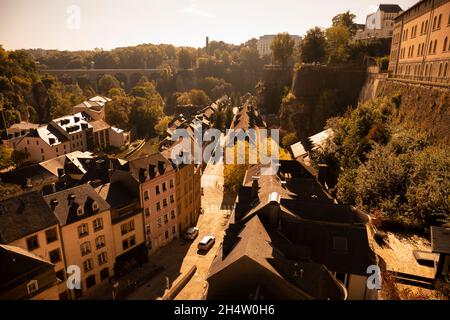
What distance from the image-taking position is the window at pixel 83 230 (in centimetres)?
2428

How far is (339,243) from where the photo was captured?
1883cm

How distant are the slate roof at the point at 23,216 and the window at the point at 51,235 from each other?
1.66 ft

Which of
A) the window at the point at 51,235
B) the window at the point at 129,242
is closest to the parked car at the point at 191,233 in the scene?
the window at the point at 129,242

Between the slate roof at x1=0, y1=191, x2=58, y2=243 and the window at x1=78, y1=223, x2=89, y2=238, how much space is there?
2.31 m

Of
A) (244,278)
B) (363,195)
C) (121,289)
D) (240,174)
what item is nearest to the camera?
(244,278)

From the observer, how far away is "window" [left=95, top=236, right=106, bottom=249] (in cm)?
2579

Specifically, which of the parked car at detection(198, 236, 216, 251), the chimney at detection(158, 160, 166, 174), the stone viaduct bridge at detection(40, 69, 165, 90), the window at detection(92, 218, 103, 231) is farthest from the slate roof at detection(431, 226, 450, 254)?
the stone viaduct bridge at detection(40, 69, 165, 90)

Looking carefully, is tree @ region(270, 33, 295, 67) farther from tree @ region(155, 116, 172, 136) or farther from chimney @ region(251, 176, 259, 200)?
chimney @ region(251, 176, 259, 200)

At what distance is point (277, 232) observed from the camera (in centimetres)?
1981

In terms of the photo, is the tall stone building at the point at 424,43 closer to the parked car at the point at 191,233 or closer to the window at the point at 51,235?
the parked car at the point at 191,233

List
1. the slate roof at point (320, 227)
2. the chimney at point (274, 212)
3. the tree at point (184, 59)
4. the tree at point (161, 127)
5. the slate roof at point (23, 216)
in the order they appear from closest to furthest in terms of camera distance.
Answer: the slate roof at point (320, 227) < the slate roof at point (23, 216) < the chimney at point (274, 212) < the tree at point (161, 127) < the tree at point (184, 59)
